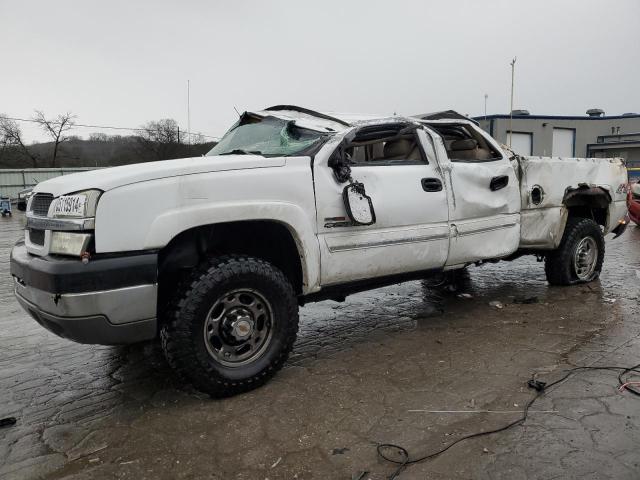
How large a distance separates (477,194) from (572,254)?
1.97 metres

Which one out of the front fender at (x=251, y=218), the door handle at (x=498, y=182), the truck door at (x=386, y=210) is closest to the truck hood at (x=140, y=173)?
the front fender at (x=251, y=218)

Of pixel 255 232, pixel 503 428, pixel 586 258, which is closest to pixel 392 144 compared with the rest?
pixel 255 232

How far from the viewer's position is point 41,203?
3186 millimetres

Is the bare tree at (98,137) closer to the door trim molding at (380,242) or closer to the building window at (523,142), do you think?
the building window at (523,142)

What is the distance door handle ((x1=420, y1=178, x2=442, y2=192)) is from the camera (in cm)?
406

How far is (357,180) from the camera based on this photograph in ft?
12.0

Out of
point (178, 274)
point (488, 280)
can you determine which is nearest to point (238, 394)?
point (178, 274)

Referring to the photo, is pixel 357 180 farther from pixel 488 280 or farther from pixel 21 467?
pixel 488 280

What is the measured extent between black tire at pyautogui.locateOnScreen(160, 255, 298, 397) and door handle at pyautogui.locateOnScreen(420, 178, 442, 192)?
1.48 meters

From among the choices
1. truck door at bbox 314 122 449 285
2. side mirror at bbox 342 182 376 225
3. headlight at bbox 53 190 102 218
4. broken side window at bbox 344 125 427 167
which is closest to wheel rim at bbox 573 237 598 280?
truck door at bbox 314 122 449 285

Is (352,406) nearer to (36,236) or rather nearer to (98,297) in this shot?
(98,297)

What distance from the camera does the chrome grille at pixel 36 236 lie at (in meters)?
3.11

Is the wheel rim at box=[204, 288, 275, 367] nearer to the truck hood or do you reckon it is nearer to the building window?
the truck hood

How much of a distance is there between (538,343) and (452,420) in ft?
5.25
